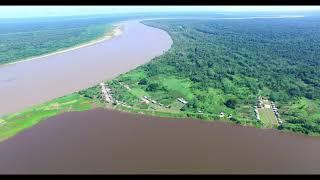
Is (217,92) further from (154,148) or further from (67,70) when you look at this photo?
(67,70)

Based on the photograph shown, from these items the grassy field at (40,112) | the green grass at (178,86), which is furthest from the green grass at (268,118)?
the grassy field at (40,112)

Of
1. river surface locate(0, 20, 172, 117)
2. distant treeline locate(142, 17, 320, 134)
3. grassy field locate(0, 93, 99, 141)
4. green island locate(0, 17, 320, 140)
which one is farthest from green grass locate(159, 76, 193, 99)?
grassy field locate(0, 93, 99, 141)

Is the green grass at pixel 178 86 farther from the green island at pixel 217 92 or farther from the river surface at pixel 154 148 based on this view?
the river surface at pixel 154 148

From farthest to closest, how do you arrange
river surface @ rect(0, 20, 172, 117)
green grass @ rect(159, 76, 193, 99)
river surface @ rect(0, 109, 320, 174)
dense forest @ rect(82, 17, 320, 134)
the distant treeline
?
green grass @ rect(159, 76, 193, 99) < river surface @ rect(0, 20, 172, 117) < the distant treeline < dense forest @ rect(82, 17, 320, 134) < river surface @ rect(0, 109, 320, 174)

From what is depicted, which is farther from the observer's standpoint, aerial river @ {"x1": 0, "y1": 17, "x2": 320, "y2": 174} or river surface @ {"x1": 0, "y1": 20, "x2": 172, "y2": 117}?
river surface @ {"x1": 0, "y1": 20, "x2": 172, "y2": 117}

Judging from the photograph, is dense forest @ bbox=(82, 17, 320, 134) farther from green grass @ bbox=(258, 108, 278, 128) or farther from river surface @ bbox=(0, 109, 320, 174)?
river surface @ bbox=(0, 109, 320, 174)

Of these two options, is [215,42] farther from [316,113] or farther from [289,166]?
[289,166]
